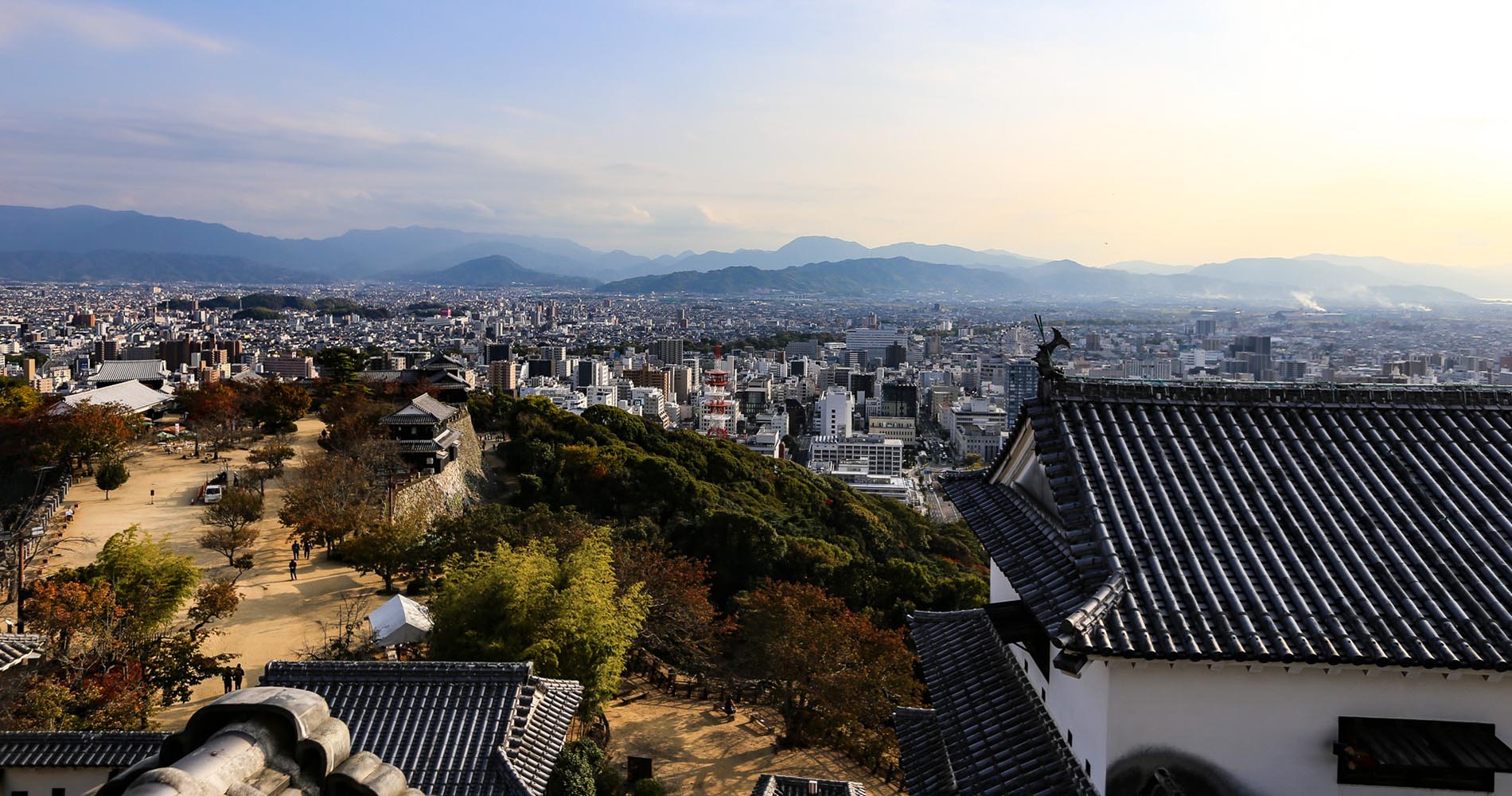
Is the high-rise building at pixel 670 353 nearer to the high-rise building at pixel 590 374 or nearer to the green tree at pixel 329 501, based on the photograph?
the high-rise building at pixel 590 374

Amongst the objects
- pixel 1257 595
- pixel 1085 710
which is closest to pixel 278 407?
pixel 1085 710

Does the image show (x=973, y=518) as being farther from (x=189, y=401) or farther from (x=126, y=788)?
(x=189, y=401)

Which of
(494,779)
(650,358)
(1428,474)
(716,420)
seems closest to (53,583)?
(494,779)

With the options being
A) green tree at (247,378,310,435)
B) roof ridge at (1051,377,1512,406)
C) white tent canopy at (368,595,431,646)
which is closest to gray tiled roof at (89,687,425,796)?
roof ridge at (1051,377,1512,406)

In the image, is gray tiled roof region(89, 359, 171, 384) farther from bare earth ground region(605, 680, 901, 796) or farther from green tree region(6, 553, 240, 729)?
bare earth ground region(605, 680, 901, 796)

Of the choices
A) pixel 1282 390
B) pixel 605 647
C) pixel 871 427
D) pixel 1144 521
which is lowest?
pixel 871 427

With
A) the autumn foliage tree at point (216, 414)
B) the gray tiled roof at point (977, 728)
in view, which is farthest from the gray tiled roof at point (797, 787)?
the autumn foliage tree at point (216, 414)

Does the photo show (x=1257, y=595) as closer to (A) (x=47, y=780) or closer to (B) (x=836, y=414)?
(A) (x=47, y=780)
